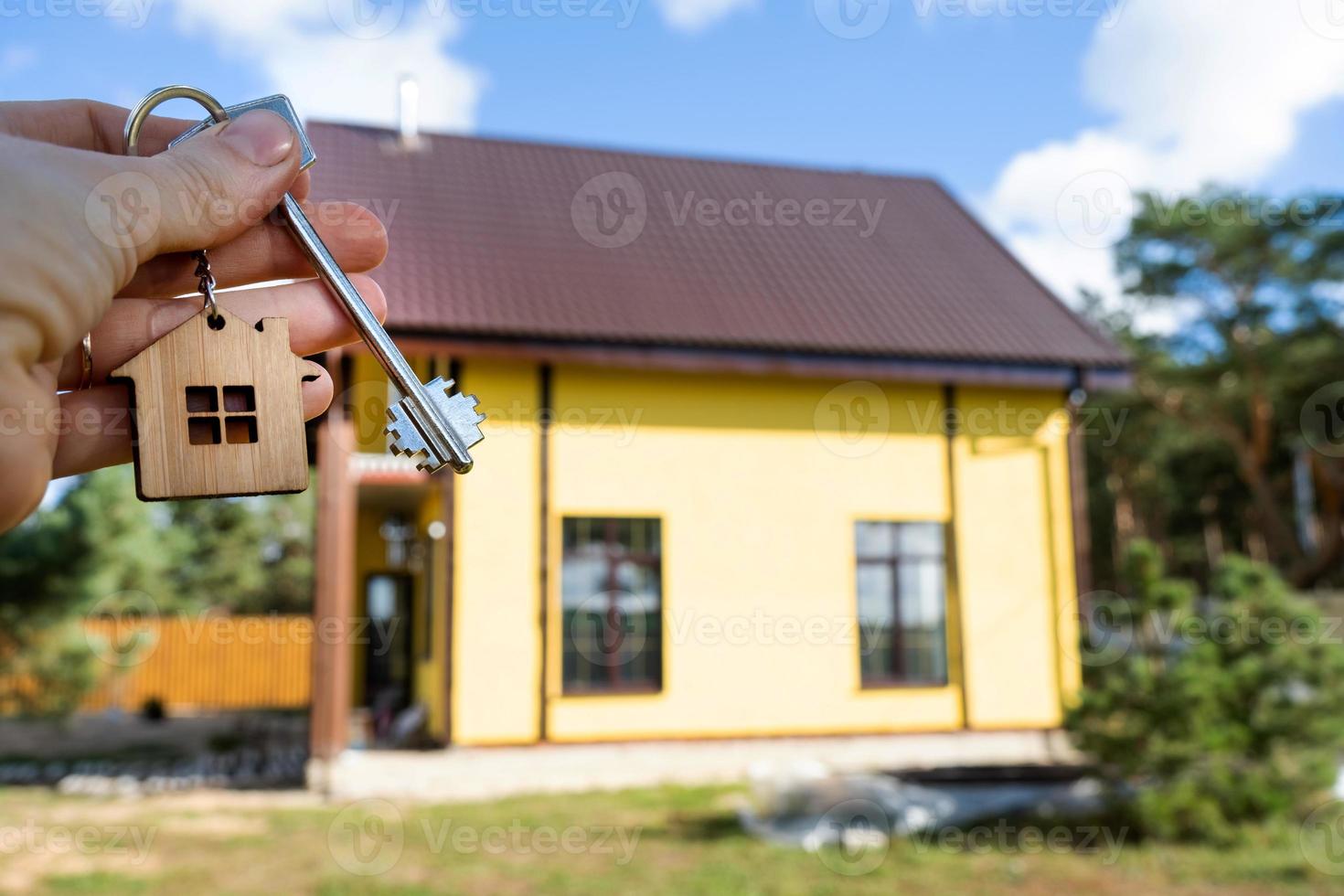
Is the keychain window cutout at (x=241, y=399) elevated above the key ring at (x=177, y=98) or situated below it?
below

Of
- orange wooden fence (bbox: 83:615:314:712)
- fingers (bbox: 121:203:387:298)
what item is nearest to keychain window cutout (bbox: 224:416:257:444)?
fingers (bbox: 121:203:387:298)

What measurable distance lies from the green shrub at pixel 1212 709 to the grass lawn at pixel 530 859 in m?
0.30

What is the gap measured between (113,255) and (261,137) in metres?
0.22

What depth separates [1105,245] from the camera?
76.0 feet

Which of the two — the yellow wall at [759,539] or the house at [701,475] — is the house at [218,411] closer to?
the house at [701,475]

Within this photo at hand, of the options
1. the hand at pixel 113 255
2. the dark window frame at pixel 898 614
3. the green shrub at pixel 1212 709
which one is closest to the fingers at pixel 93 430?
the hand at pixel 113 255

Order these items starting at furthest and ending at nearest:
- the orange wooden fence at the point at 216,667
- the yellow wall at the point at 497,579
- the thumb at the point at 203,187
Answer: the orange wooden fence at the point at 216,667
the yellow wall at the point at 497,579
the thumb at the point at 203,187

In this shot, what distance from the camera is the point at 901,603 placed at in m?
10.9

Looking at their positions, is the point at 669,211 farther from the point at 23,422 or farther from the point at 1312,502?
the point at 1312,502

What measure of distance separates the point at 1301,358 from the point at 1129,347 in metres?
3.80

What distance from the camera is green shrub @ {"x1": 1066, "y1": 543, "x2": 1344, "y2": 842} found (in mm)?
7148

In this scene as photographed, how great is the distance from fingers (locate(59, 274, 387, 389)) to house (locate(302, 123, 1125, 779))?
7.57 meters

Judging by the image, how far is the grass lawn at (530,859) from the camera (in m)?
6.13

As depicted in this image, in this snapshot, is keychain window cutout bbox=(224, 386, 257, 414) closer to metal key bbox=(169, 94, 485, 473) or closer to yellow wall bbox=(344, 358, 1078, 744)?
metal key bbox=(169, 94, 485, 473)
